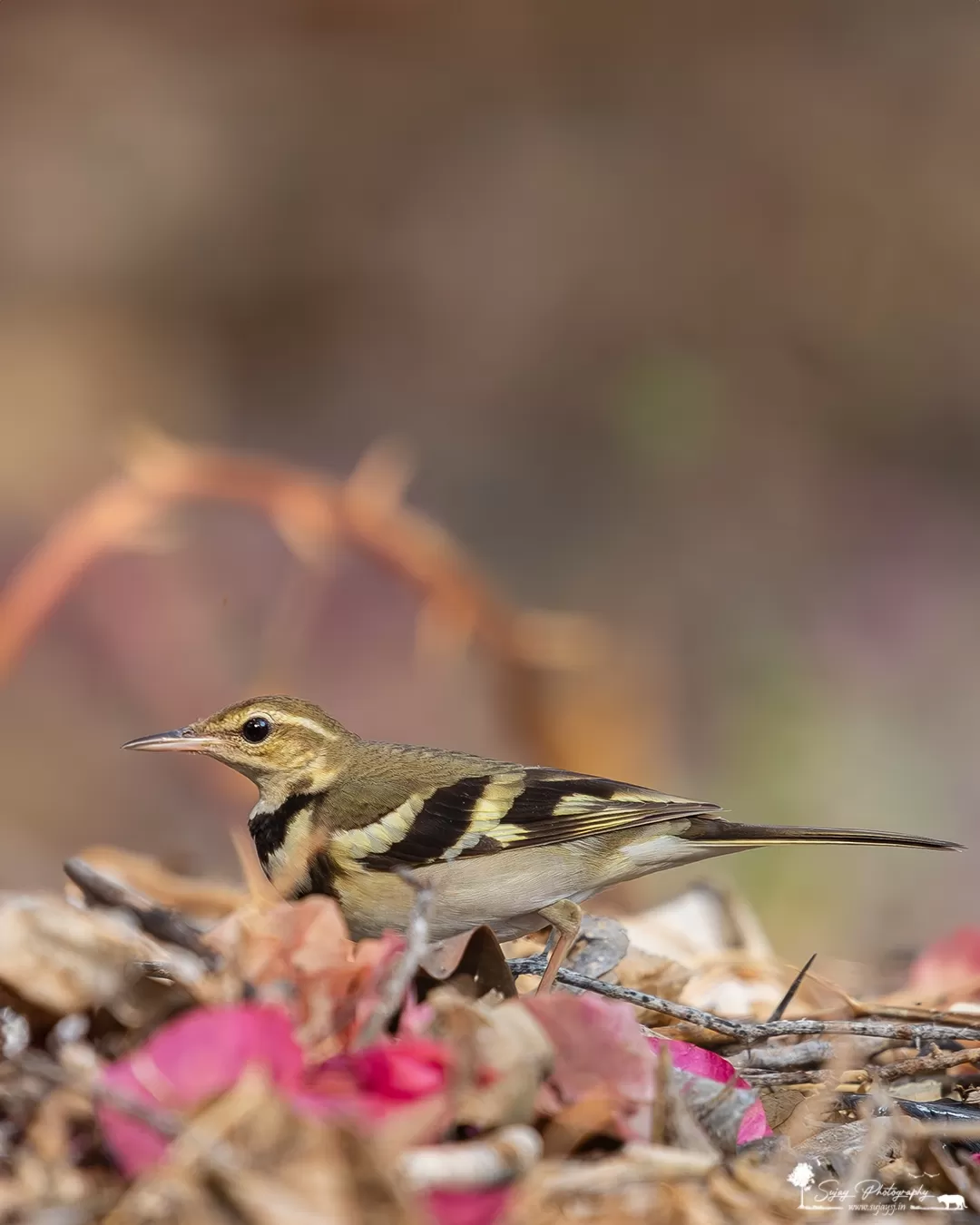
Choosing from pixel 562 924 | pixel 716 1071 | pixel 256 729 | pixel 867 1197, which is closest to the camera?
pixel 867 1197

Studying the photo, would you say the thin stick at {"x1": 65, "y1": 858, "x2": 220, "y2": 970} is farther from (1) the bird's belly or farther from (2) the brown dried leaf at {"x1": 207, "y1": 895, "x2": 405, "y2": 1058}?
(1) the bird's belly

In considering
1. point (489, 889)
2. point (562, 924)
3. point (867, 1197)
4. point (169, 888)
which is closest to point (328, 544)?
point (169, 888)

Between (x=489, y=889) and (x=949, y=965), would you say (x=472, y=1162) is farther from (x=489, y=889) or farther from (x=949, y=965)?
(x=949, y=965)

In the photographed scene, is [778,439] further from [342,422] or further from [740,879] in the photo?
[740,879]

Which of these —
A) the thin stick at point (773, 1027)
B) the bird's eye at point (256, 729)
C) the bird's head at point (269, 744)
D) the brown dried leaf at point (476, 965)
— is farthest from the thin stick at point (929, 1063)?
the bird's eye at point (256, 729)

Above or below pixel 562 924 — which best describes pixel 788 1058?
below

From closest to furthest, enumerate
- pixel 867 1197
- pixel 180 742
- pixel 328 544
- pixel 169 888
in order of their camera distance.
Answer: pixel 867 1197, pixel 180 742, pixel 169 888, pixel 328 544

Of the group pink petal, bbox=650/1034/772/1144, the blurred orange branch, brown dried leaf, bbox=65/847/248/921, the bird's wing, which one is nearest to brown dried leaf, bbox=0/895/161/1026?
pink petal, bbox=650/1034/772/1144
